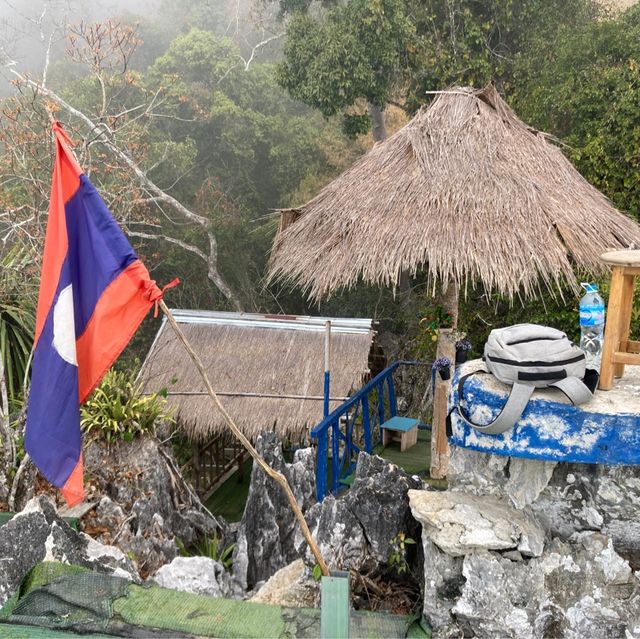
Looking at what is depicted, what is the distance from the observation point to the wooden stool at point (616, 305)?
2.95 meters

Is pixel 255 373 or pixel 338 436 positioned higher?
pixel 255 373

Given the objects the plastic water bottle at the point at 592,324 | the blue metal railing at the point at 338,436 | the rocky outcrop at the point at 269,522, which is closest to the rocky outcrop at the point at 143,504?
the rocky outcrop at the point at 269,522

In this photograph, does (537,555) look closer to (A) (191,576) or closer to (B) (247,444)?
(B) (247,444)

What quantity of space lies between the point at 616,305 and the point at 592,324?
427 millimetres

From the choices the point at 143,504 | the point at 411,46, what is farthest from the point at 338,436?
the point at 411,46

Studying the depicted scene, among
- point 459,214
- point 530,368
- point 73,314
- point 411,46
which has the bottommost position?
point 530,368

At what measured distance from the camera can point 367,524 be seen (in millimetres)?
3596

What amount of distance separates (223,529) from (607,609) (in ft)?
12.1

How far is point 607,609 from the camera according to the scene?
9.44ft

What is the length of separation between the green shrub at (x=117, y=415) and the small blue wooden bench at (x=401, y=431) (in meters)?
2.66

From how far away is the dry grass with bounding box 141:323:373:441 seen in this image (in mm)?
7000

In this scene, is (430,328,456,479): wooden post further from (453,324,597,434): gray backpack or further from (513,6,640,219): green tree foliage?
(513,6,640,219): green tree foliage

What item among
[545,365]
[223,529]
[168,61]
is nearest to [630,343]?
[545,365]

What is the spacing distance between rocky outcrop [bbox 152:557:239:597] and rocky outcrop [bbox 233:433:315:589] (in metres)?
0.66
